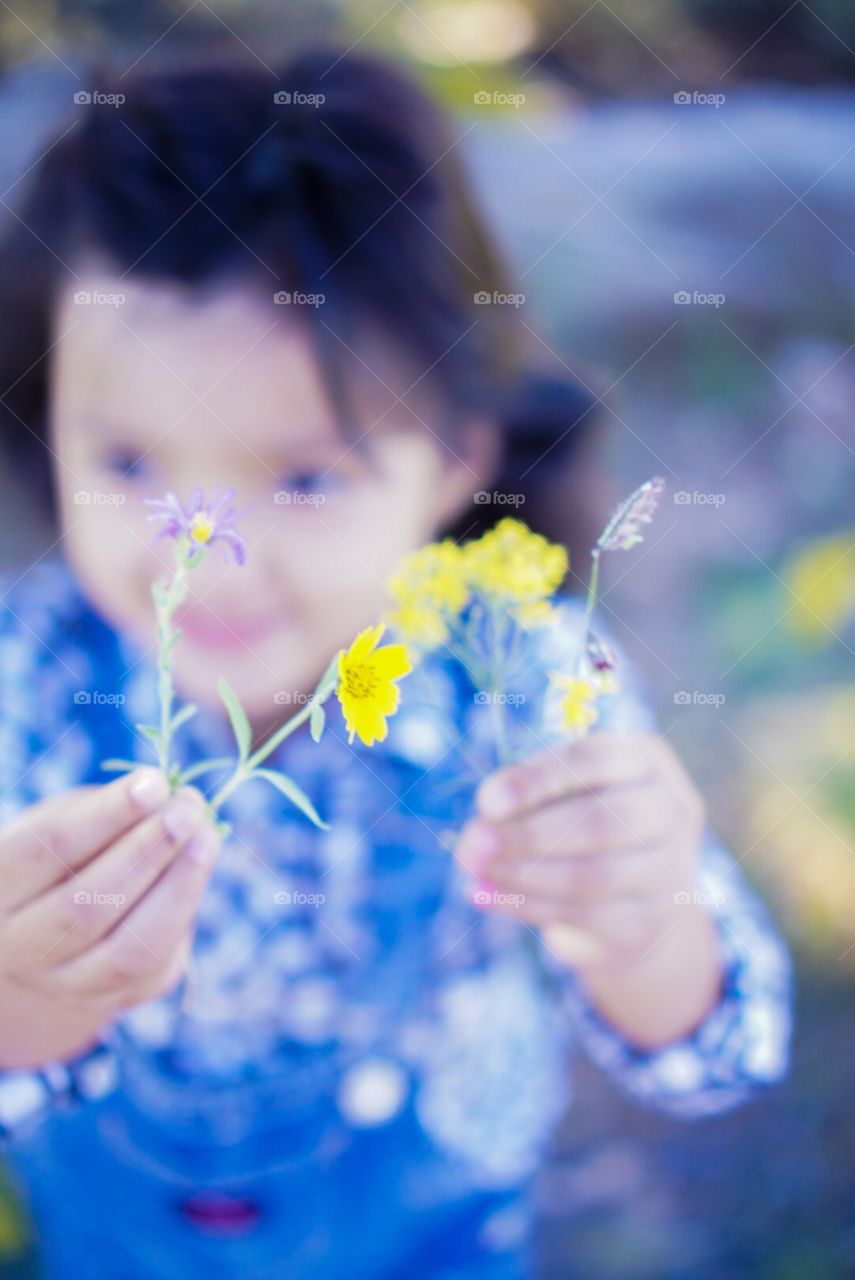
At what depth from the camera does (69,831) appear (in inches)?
16.1

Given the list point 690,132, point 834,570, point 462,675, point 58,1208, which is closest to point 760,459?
point 834,570

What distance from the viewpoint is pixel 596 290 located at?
739 mm

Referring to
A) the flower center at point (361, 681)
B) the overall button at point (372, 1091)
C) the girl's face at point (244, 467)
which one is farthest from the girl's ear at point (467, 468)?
the overall button at point (372, 1091)

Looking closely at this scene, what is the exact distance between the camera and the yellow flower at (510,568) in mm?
461

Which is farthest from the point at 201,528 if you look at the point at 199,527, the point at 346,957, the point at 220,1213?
the point at 220,1213

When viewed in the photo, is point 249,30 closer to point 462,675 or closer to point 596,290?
point 596,290

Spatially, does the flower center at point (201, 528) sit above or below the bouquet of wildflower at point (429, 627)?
above

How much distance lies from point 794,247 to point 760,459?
144mm

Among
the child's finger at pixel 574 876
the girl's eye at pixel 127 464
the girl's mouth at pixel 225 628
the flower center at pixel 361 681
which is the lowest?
the child's finger at pixel 574 876

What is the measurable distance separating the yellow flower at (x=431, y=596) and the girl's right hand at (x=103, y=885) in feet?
0.38

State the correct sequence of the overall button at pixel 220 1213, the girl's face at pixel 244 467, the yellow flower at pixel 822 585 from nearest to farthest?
the girl's face at pixel 244 467, the overall button at pixel 220 1213, the yellow flower at pixel 822 585

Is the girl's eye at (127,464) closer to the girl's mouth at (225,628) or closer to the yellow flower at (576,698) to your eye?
the girl's mouth at (225,628)

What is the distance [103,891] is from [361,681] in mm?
125

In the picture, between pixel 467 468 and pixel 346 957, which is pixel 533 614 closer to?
pixel 467 468
